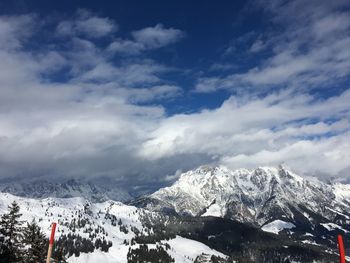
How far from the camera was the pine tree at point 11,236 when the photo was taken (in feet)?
140

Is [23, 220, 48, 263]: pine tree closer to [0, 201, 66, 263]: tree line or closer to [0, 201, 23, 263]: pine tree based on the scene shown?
[0, 201, 66, 263]: tree line

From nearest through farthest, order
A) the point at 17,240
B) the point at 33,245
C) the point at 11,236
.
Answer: the point at 11,236 → the point at 17,240 → the point at 33,245

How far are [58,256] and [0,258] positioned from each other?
673cm

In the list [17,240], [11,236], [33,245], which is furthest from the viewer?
[33,245]

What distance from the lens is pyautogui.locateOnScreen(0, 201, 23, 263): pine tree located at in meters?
42.7

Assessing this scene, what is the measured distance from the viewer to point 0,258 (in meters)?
44.0

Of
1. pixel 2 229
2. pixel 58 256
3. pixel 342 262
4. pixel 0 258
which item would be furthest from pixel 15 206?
pixel 342 262

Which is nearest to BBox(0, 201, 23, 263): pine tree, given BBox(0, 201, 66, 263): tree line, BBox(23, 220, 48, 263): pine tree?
BBox(0, 201, 66, 263): tree line

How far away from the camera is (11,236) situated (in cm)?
4322

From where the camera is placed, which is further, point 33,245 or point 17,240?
point 33,245

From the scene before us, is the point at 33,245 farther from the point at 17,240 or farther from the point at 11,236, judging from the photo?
the point at 11,236

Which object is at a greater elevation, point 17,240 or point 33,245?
point 17,240

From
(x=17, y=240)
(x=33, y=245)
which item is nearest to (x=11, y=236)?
(x=17, y=240)

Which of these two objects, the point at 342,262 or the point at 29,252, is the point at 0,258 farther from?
the point at 342,262
